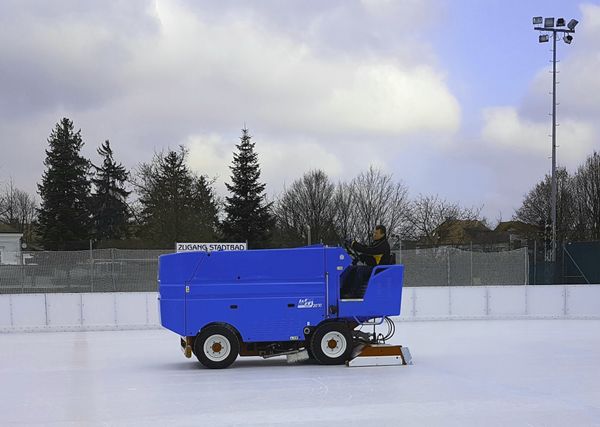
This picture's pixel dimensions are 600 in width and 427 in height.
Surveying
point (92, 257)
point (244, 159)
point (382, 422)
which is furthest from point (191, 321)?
point (244, 159)

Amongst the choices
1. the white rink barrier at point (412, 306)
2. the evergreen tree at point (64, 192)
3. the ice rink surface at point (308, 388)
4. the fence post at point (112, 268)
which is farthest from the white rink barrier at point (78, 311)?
the evergreen tree at point (64, 192)

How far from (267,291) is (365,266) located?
1.47 meters

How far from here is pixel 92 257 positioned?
60.6 ft

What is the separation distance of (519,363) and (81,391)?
593 cm

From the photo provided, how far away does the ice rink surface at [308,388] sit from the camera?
20.2 ft

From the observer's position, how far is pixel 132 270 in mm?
18844

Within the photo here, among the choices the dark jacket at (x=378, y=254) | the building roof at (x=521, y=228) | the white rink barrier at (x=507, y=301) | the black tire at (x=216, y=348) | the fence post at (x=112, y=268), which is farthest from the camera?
the building roof at (x=521, y=228)

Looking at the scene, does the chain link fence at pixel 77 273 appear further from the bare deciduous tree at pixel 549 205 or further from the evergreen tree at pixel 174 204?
the bare deciduous tree at pixel 549 205

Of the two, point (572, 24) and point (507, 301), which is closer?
point (507, 301)

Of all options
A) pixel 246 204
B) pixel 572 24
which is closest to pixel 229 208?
pixel 246 204

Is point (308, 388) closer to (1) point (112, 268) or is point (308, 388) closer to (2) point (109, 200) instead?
(1) point (112, 268)

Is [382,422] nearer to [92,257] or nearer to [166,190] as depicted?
[92,257]

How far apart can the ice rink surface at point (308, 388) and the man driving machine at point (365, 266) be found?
1145 millimetres

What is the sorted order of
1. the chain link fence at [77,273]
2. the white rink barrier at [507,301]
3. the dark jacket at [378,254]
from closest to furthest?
the dark jacket at [378,254]
the chain link fence at [77,273]
the white rink barrier at [507,301]
